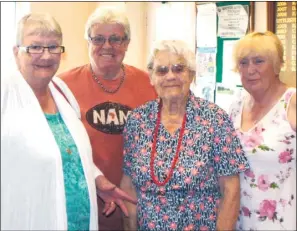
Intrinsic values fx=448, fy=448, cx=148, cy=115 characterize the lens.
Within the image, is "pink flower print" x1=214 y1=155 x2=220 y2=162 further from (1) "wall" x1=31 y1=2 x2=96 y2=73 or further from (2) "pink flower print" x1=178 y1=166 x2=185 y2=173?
(1) "wall" x1=31 y1=2 x2=96 y2=73

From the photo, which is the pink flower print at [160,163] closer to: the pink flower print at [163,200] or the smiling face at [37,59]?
the pink flower print at [163,200]

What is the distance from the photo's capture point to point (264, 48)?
1.79m

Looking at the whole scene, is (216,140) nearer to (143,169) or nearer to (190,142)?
(190,142)

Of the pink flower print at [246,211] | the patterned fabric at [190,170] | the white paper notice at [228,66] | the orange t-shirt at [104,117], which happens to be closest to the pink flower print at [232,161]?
the patterned fabric at [190,170]

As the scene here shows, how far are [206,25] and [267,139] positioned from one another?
59.1 inches

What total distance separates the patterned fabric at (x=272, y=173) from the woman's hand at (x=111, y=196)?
0.49 metres

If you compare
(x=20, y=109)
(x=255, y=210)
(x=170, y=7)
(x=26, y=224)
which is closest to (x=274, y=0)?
(x=170, y=7)

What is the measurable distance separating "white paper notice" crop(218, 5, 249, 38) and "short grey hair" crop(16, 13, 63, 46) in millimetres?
1576

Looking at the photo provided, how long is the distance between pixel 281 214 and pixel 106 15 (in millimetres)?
1120

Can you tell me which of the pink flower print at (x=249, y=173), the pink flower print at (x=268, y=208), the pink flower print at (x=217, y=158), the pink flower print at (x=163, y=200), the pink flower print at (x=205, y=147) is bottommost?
the pink flower print at (x=268, y=208)

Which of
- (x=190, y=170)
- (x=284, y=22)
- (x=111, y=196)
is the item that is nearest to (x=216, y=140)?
(x=190, y=170)

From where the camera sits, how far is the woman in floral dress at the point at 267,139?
1.72 meters

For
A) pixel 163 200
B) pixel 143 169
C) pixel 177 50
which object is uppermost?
pixel 177 50

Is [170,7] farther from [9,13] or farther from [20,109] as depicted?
[20,109]
